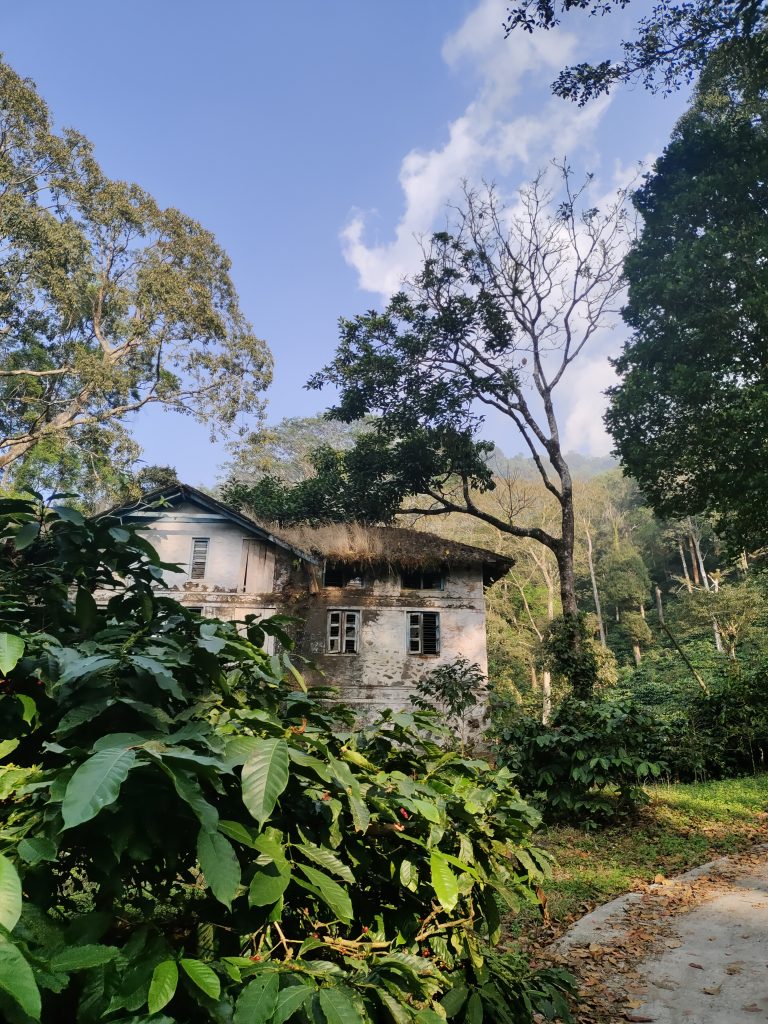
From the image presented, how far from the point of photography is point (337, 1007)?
1.19 metres

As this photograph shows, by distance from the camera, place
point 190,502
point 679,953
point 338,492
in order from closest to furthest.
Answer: point 679,953
point 190,502
point 338,492

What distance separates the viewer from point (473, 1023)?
168 cm

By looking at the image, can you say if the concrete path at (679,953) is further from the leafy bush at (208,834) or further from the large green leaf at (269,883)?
the large green leaf at (269,883)

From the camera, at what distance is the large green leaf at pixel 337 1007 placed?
3.82 ft

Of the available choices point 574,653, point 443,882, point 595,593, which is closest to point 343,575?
point 574,653

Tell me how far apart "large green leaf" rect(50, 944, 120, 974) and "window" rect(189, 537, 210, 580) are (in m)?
16.6

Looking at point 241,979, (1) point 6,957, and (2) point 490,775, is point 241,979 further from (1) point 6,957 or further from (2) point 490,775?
(2) point 490,775

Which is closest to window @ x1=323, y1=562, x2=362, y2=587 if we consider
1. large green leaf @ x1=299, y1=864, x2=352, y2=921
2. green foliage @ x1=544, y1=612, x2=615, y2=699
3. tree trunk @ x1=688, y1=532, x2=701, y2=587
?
green foliage @ x1=544, y1=612, x2=615, y2=699

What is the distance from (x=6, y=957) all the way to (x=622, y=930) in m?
5.38

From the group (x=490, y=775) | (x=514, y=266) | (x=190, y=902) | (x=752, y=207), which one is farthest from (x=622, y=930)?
(x=514, y=266)

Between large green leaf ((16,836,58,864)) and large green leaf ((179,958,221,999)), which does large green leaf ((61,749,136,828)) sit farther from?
large green leaf ((179,958,221,999))

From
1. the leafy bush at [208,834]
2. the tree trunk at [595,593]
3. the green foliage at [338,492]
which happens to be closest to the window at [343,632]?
the green foliage at [338,492]

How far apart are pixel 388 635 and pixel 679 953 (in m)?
12.8

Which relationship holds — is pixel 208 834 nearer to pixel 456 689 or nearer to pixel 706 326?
pixel 456 689
